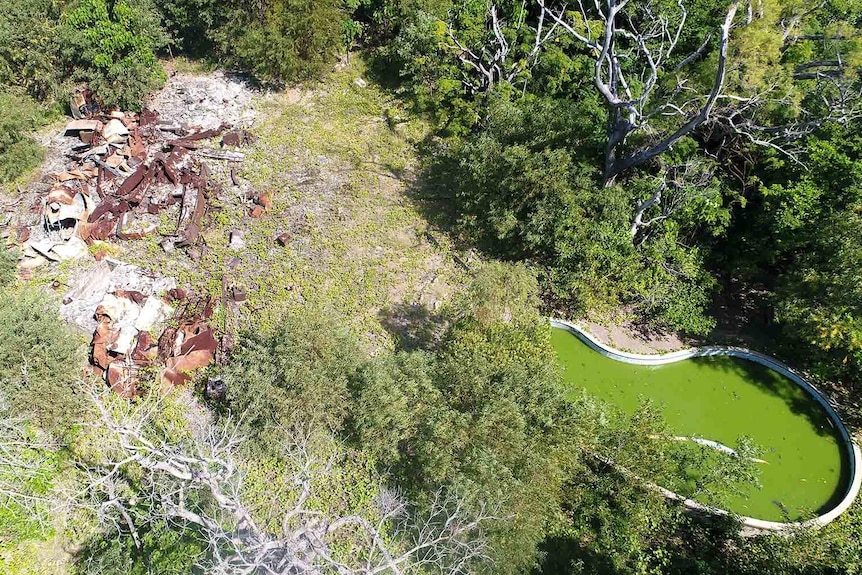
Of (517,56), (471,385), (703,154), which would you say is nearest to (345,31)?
(517,56)

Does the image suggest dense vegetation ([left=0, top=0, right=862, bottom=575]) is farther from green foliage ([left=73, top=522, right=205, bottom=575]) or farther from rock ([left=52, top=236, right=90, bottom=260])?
rock ([left=52, top=236, right=90, bottom=260])

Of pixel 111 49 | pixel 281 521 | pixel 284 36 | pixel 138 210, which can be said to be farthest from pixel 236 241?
pixel 111 49

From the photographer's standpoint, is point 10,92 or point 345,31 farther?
point 345,31

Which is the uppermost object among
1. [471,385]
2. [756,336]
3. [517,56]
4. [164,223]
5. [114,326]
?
[517,56]

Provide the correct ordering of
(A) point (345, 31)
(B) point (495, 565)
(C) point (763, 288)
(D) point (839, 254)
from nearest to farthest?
1. (B) point (495, 565)
2. (D) point (839, 254)
3. (C) point (763, 288)
4. (A) point (345, 31)

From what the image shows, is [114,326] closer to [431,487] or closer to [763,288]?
[431,487]

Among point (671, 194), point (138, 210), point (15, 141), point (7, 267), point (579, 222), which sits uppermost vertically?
point (671, 194)

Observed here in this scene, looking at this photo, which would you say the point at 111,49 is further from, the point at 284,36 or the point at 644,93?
the point at 644,93

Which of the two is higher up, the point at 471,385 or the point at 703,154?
the point at 703,154

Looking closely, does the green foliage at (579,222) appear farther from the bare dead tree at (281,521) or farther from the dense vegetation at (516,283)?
the bare dead tree at (281,521)
